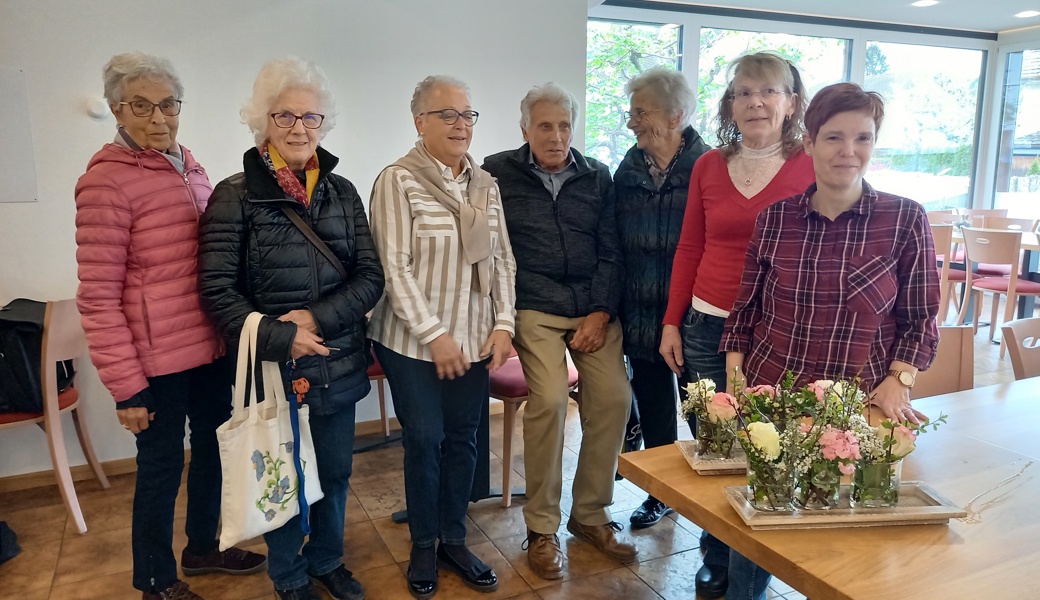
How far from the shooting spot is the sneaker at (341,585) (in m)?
2.14

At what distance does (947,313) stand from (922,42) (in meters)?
2.59

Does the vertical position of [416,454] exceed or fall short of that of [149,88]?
it falls short

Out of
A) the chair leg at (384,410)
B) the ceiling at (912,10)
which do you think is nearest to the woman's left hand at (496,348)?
the chair leg at (384,410)

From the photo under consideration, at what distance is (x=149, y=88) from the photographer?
182 centimetres

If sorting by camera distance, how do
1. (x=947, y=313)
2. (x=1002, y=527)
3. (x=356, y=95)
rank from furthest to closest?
(x=947, y=313), (x=356, y=95), (x=1002, y=527)

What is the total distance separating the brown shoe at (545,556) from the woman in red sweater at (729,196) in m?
0.45

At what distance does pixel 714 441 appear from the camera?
Answer: 1.39 meters

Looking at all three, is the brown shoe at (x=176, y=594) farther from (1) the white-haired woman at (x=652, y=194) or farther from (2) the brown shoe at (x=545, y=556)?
(1) the white-haired woman at (x=652, y=194)

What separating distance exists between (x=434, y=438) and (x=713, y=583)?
964mm

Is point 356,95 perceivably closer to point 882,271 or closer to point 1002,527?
point 882,271

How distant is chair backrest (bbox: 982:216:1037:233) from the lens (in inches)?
238

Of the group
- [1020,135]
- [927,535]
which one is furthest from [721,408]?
[1020,135]

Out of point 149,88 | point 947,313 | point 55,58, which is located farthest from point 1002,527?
point 947,313

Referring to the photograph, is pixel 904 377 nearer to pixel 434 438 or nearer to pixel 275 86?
pixel 434 438
